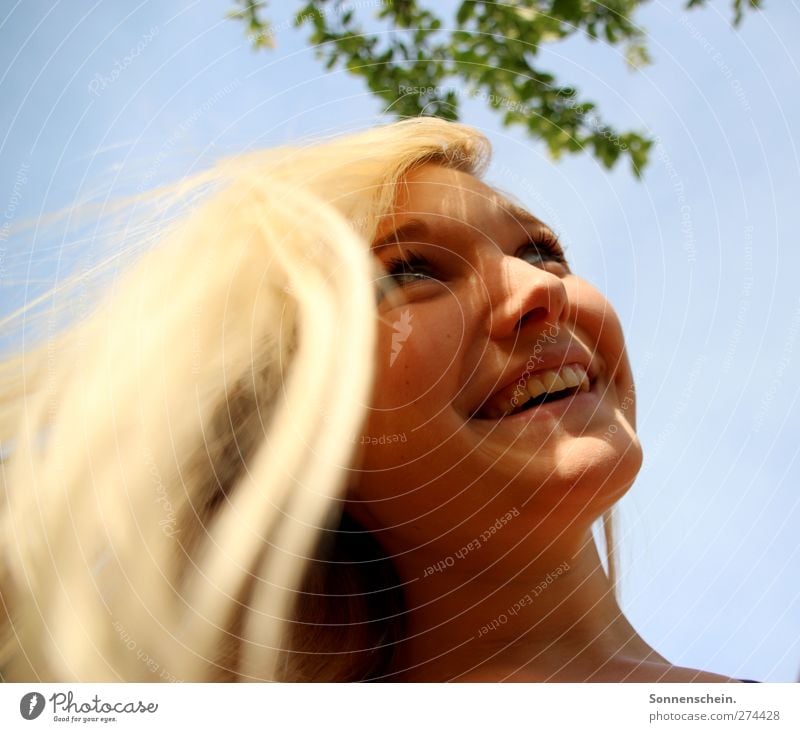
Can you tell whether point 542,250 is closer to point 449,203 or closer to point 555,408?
point 449,203

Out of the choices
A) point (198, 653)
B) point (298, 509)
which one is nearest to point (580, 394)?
point (298, 509)

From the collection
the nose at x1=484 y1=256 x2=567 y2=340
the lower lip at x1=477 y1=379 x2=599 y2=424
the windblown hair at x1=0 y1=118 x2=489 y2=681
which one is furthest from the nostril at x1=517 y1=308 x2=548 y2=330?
the windblown hair at x1=0 y1=118 x2=489 y2=681

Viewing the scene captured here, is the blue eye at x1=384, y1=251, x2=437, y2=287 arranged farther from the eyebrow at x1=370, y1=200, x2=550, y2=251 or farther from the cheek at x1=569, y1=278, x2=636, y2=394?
the cheek at x1=569, y1=278, x2=636, y2=394

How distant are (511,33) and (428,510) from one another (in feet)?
3.35

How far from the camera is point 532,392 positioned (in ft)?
4.74

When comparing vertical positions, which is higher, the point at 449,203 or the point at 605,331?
the point at 449,203

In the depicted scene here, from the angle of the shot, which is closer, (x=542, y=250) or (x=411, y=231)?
(x=411, y=231)

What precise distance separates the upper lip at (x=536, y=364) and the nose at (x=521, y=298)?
1.9 inches

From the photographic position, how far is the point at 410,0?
5.89 ft

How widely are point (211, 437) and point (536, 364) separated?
608mm

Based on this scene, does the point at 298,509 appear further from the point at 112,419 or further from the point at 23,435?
the point at 23,435

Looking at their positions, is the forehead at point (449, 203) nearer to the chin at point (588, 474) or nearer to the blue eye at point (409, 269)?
the blue eye at point (409, 269)

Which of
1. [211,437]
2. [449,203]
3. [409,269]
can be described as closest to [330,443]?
[211,437]
